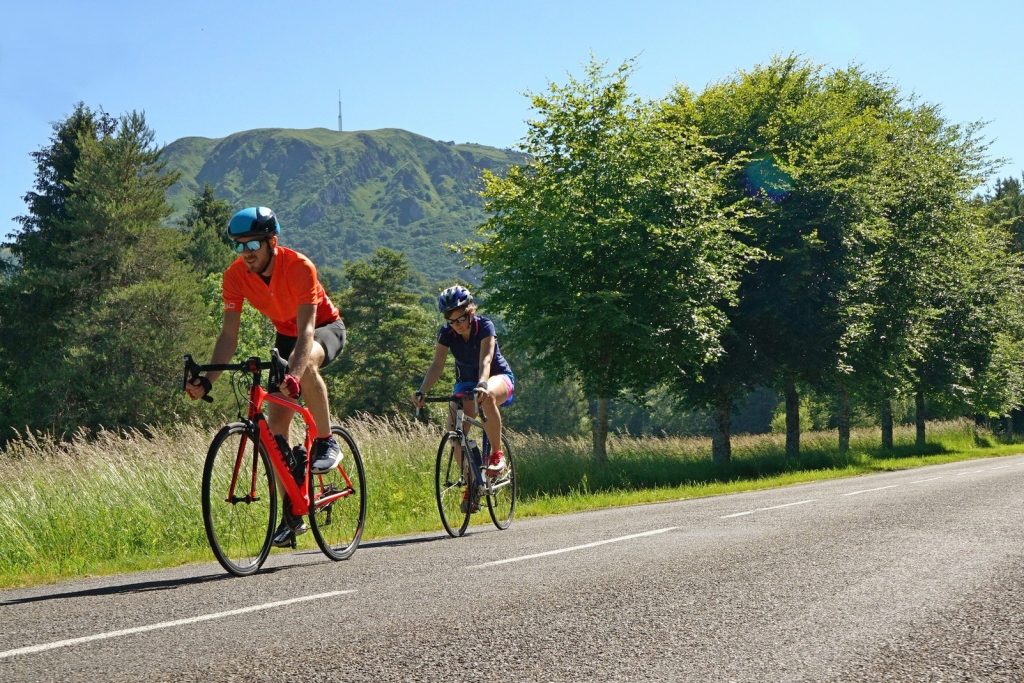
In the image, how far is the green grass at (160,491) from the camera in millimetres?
10438

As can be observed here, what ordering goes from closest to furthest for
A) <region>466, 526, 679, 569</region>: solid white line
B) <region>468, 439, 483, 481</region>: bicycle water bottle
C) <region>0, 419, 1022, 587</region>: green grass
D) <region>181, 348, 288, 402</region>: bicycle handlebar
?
<region>181, 348, 288, 402</region>: bicycle handlebar → <region>466, 526, 679, 569</region>: solid white line → <region>468, 439, 483, 481</region>: bicycle water bottle → <region>0, 419, 1022, 587</region>: green grass

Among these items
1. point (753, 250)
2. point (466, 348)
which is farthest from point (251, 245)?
point (753, 250)

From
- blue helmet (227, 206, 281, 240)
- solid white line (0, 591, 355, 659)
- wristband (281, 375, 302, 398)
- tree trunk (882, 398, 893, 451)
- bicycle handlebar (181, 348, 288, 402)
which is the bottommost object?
tree trunk (882, 398, 893, 451)

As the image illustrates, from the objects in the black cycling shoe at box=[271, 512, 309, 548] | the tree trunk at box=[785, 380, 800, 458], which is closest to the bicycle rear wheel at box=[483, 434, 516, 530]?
the black cycling shoe at box=[271, 512, 309, 548]

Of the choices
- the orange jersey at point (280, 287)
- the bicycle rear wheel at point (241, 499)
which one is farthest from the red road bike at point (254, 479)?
the orange jersey at point (280, 287)

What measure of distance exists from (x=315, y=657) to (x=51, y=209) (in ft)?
164

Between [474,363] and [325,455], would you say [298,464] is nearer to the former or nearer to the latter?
[325,455]

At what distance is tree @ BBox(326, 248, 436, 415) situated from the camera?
63844 mm

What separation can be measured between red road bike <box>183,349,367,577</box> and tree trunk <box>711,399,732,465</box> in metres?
21.8

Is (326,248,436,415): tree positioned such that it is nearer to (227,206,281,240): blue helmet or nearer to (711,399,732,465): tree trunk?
(711,399,732,465): tree trunk

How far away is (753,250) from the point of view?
2553 cm

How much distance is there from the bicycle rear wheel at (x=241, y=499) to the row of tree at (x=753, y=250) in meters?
15.3

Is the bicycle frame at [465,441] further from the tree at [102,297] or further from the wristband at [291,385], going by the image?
the tree at [102,297]

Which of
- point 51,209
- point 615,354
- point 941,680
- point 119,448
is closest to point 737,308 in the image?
point 615,354
